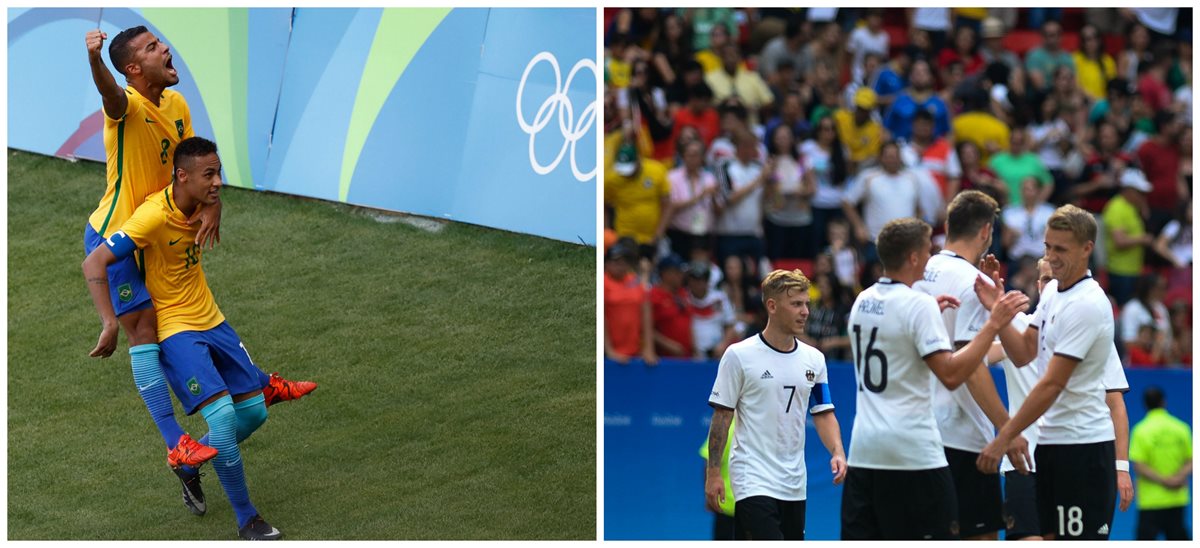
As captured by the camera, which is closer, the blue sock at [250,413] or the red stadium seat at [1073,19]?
the blue sock at [250,413]

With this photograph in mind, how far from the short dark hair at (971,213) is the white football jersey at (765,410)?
67cm

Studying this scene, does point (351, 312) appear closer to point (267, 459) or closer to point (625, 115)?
point (267, 459)

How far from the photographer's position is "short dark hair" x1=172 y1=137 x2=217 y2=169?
4.91 m

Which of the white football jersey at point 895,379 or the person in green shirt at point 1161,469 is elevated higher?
the white football jersey at point 895,379

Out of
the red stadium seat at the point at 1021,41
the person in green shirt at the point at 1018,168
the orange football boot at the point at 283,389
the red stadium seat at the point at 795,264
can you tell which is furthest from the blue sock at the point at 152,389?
the red stadium seat at the point at 1021,41

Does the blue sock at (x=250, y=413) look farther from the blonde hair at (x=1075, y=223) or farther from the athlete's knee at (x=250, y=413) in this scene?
the blonde hair at (x=1075, y=223)

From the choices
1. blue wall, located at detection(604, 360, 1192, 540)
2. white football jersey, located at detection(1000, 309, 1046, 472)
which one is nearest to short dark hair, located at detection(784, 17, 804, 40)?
blue wall, located at detection(604, 360, 1192, 540)

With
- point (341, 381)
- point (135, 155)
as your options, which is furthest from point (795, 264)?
point (135, 155)

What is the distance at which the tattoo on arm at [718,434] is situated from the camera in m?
4.77

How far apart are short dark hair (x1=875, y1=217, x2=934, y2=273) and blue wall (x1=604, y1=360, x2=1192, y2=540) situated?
1891 mm

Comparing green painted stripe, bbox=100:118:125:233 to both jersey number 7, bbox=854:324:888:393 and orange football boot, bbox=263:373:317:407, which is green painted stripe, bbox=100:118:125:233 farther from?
jersey number 7, bbox=854:324:888:393

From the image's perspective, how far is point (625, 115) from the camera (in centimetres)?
723

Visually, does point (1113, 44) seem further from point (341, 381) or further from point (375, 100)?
point (341, 381)

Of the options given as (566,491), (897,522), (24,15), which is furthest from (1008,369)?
→ (24,15)
